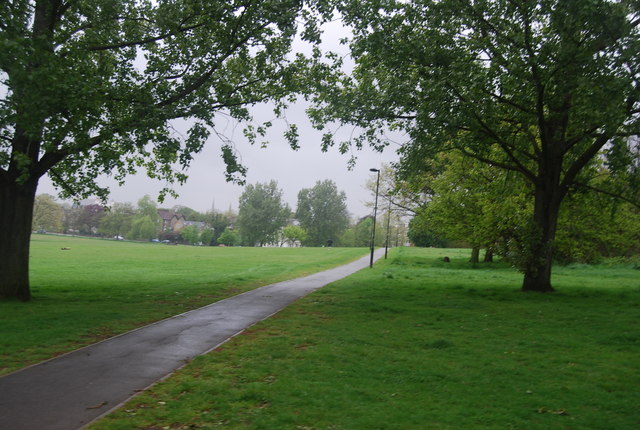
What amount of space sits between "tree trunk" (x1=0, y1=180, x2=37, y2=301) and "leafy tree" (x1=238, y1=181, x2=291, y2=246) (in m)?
99.0

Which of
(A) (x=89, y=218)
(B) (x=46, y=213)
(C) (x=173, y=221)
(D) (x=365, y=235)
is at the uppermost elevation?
(C) (x=173, y=221)

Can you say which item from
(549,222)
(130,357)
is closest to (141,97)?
(130,357)

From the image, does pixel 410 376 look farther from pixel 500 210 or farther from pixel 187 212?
pixel 187 212

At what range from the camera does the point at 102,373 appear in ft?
22.5

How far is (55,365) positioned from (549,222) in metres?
16.3

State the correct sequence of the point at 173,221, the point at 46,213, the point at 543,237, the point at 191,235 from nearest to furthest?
the point at 543,237 → the point at 46,213 → the point at 191,235 → the point at 173,221

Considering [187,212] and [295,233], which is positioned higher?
[187,212]

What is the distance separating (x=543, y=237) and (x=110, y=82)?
50.5 feet

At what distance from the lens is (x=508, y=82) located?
14531 millimetres

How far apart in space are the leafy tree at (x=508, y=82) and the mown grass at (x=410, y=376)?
18.8ft

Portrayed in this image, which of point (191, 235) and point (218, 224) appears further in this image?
point (218, 224)

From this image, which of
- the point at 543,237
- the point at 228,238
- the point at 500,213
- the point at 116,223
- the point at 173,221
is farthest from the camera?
the point at 173,221

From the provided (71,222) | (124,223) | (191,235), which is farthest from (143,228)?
(71,222)

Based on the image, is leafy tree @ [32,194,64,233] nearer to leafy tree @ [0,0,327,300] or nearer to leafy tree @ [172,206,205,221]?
leafy tree @ [172,206,205,221]
